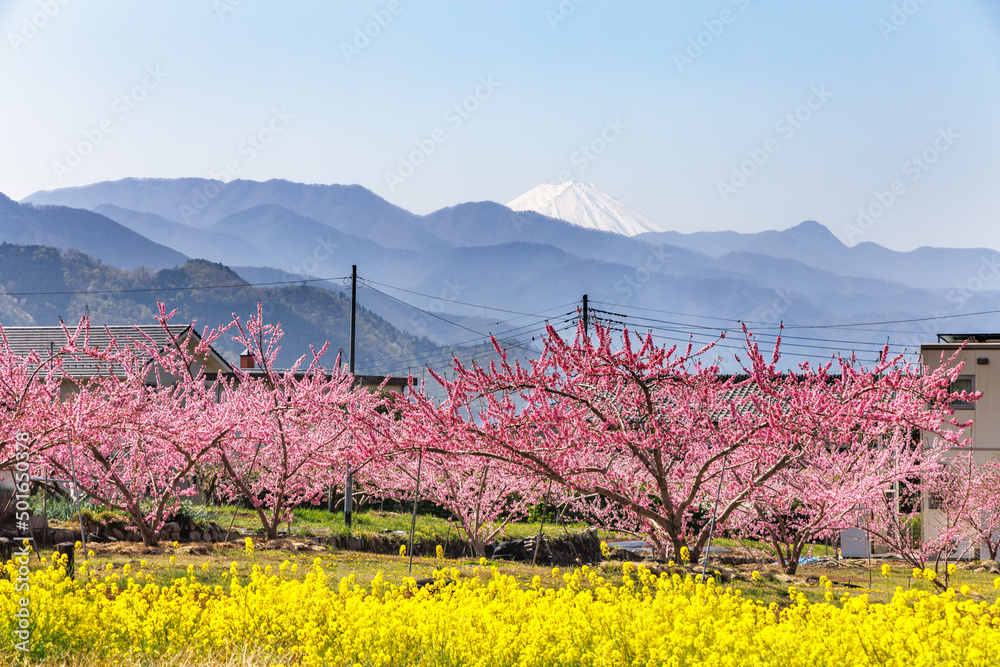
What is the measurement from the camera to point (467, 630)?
6.11 meters

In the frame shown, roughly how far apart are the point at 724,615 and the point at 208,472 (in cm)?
2101

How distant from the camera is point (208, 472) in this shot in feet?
83.3

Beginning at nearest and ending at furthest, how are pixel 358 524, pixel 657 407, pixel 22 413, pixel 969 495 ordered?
pixel 22 413 → pixel 657 407 → pixel 969 495 → pixel 358 524

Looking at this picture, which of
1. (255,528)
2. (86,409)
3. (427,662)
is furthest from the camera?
(255,528)

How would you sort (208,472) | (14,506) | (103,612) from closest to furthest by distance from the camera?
(103,612) → (14,506) → (208,472)

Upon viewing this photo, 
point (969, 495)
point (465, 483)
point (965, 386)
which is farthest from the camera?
point (965, 386)

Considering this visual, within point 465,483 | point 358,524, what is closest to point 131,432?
point 465,483

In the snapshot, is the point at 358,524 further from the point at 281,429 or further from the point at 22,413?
the point at 22,413

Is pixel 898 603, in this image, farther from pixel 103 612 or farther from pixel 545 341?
pixel 103 612

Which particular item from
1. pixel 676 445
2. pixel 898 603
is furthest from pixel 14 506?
pixel 898 603

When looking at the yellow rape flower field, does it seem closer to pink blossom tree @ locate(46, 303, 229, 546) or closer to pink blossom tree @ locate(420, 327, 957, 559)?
pink blossom tree @ locate(420, 327, 957, 559)
